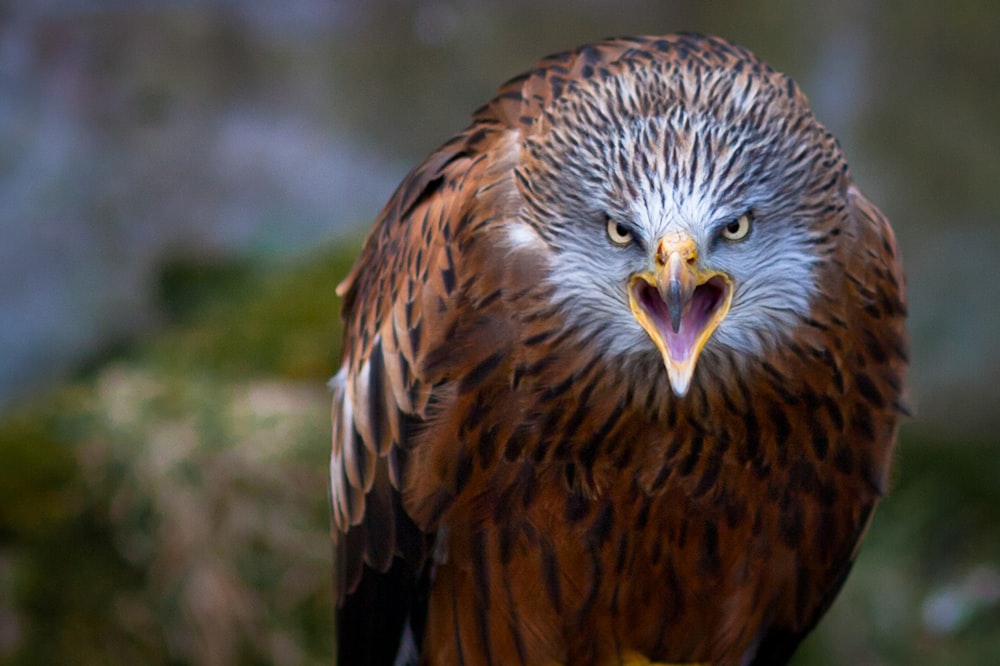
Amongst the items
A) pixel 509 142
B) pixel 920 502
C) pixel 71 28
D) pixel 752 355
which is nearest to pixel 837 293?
pixel 752 355

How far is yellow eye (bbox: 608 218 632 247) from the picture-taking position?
1.76 meters

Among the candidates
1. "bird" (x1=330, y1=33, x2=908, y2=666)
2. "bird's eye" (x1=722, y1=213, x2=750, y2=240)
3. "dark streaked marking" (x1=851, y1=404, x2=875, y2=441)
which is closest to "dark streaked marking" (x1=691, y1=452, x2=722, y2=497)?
"bird" (x1=330, y1=33, x2=908, y2=666)

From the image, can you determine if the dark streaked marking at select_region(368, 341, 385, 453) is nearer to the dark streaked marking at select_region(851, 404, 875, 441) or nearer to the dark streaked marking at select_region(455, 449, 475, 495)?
the dark streaked marking at select_region(455, 449, 475, 495)

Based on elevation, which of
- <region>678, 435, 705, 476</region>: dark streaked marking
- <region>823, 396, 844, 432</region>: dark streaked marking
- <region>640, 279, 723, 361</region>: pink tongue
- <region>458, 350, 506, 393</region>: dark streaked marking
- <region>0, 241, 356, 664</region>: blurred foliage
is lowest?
<region>0, 241, 356, 664</region>: blurred foliage

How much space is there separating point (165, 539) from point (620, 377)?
2.77 meters

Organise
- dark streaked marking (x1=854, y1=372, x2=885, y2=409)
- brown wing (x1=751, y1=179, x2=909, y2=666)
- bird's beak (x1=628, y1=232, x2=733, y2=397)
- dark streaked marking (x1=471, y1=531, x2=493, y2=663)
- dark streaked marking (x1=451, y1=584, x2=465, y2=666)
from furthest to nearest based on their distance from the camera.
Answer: dark streaked marking (x1=451, y1=584, x2=465, y2=666)
dark streaked marking (x1=471, y1=531, x2=493, y2=663)
dark streaked marking (x1=854, y1=372, x2=885, y2=409)
brown wing (x1=751, y1=179, x2=909, y2=666)
bird's beak (x1=628, y1=232, x2=733, y2=397)

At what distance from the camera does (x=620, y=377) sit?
203 cm

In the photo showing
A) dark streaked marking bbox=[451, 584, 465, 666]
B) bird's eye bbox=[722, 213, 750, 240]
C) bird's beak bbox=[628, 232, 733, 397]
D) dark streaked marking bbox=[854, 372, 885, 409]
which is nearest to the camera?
bird's beak bbox=[628, 232, 733, 397]

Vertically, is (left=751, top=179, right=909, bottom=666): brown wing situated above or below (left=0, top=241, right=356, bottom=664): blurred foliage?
above

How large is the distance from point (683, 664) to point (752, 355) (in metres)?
0.87

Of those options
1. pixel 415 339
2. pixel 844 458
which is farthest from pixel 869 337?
pixel 415 339

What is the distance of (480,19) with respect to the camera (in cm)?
705

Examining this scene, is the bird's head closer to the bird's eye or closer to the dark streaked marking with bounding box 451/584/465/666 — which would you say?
the bird's eye

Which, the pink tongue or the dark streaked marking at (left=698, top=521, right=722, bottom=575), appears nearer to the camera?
the pink tongue
